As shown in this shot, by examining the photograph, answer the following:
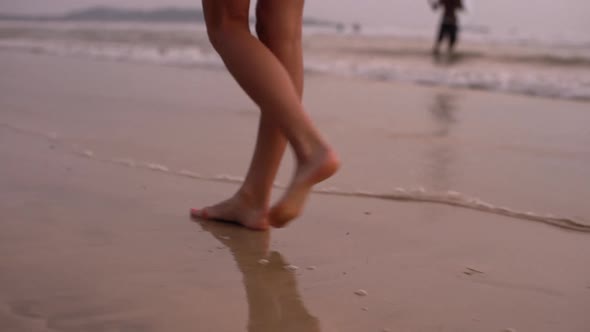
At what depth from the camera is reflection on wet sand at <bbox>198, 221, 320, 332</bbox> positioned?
109 centimetres

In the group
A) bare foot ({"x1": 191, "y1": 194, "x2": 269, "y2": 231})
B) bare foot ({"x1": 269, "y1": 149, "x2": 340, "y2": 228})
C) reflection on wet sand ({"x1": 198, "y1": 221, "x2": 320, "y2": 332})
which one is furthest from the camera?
bare foot ({"x1": 191, "y1": 194, "x2": 269, "y2": 231})

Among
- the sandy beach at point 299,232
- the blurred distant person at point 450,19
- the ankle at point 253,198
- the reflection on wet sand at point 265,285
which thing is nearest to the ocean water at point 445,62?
the blurred distant person at point 450,19

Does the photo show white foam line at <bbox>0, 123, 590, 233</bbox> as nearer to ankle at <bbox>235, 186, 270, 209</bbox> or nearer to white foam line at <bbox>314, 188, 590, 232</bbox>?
white foam line at <bbox>314, 188, 590, 232</bbox>

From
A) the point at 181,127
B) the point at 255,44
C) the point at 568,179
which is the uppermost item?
the point at 255,44

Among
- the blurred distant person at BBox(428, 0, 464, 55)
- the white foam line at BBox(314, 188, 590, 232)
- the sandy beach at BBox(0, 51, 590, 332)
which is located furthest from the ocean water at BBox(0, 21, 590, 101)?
the white foam line at BBox(314, 188, 590, 232)

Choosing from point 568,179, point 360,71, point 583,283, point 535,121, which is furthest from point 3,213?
point 360,71

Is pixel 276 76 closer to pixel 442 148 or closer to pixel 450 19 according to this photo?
pixel 442 148

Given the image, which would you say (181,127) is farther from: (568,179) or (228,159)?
(568,179)

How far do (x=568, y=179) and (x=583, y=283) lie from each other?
96cm

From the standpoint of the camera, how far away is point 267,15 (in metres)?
1.53

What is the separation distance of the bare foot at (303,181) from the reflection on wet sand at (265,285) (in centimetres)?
10

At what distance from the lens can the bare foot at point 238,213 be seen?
164cm

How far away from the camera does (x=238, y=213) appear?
168 cm

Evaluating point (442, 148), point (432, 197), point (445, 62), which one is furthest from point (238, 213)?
point (445, 62)
